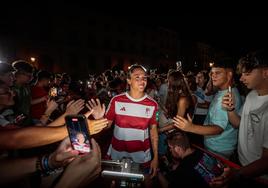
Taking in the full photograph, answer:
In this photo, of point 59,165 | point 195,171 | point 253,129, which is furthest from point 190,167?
point 59,165

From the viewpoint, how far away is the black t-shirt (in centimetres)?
264

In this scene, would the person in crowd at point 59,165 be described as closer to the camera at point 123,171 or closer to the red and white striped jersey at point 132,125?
the camera at point 123,171

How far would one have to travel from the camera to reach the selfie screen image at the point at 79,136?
7.68 ft

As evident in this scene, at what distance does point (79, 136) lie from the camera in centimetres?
241

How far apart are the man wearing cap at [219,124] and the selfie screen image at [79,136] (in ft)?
5.54

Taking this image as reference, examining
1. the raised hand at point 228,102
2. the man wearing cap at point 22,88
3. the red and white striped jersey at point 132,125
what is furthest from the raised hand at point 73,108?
the man wearing cap at point 22,88

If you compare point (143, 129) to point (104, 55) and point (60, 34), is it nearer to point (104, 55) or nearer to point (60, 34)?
point (60, 34)

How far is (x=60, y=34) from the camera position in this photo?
151 feet

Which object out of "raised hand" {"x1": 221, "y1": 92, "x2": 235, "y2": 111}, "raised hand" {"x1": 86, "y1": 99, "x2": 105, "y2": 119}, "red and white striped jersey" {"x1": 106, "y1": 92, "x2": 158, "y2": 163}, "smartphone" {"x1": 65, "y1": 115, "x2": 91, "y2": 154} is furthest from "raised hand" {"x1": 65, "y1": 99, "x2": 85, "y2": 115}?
"raised hand" {"x1": 221, "y1": 92, "x2": 235, "y2": 111}

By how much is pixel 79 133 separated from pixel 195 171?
1439 mm

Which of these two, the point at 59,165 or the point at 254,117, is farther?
the point at 254,117

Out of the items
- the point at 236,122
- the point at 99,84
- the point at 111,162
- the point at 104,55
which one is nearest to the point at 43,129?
the point at 111,162

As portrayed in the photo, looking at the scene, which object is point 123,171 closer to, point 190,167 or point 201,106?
point 190,167

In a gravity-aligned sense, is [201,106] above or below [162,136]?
above
